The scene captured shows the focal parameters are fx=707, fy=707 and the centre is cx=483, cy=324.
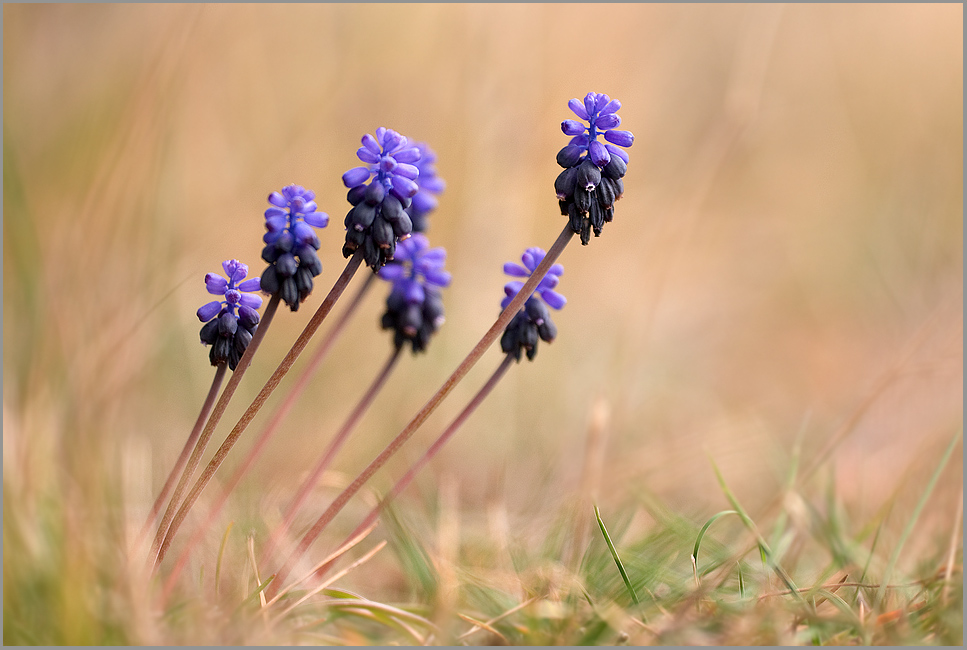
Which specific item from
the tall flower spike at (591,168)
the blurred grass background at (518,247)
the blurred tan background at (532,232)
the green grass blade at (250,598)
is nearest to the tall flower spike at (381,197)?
the tall flower spike at (591,168)

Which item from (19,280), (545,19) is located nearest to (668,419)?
(545,19)

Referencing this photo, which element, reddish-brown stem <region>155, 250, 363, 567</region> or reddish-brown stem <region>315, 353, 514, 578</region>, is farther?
reddish-brown stem <region>315, 353, 514, 578</region>

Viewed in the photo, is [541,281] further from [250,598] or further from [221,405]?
[250,598]

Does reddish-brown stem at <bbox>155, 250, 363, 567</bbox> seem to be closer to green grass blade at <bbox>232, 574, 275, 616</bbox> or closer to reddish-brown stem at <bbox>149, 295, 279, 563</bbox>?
reddish-brown stem at <bbox>149, 295, 279, 563</bbox>

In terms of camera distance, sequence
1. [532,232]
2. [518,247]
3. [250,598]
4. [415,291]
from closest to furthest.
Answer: [250,598] < [415,291] < [518,247] < [532,232]

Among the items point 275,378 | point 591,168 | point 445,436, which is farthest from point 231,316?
point 591,168

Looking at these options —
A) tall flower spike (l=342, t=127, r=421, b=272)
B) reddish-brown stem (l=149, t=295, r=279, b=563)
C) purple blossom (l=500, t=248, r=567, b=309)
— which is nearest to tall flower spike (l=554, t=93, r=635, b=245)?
purple blossom (l=500, t=248, r=567, b=309)

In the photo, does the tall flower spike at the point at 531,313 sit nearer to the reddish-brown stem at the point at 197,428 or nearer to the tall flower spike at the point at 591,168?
the tall flower spike at the point at 591,168
